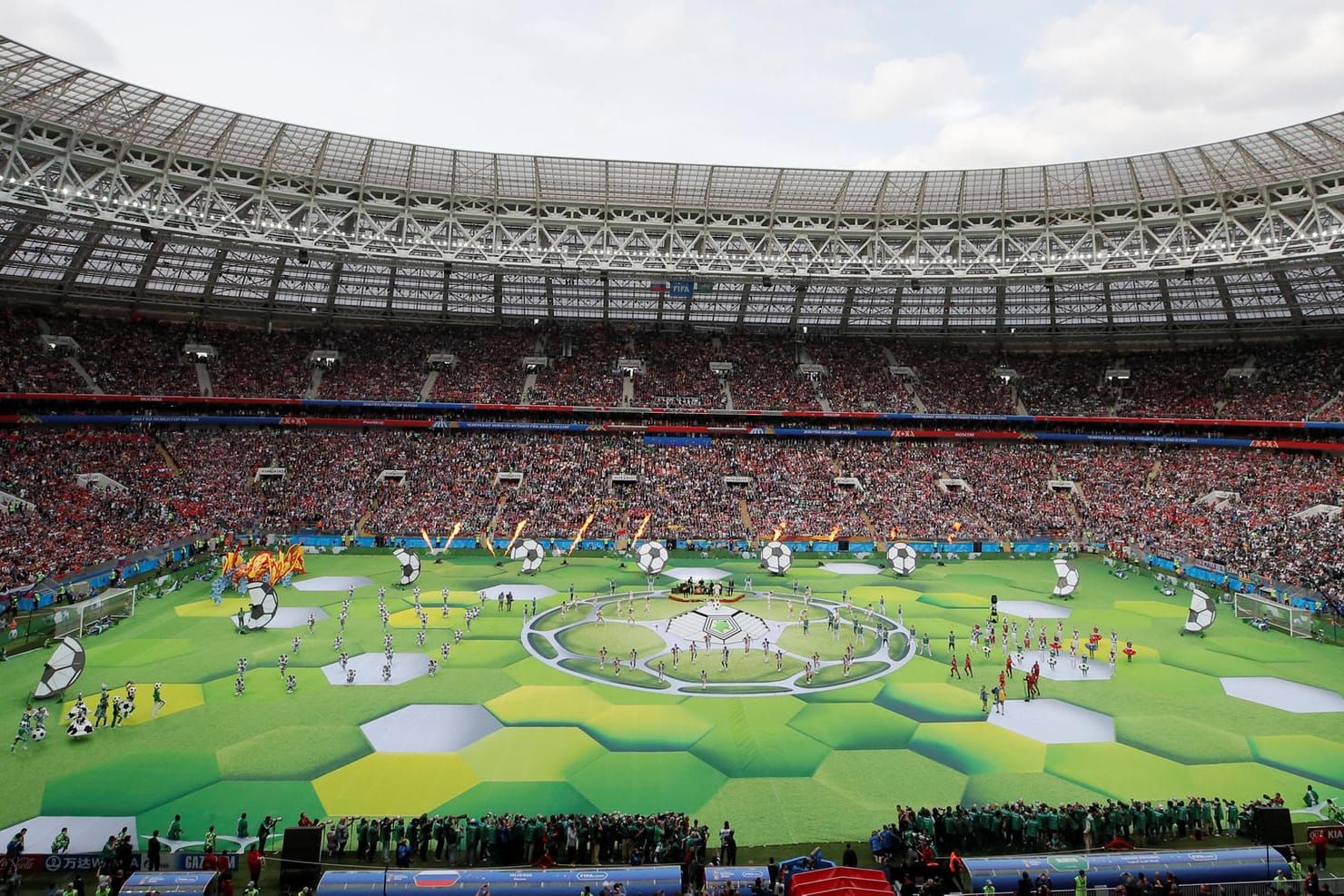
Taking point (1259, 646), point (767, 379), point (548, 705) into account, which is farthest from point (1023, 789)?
point (767, 379)

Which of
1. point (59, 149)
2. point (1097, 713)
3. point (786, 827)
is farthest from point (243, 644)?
point (1097, 713)

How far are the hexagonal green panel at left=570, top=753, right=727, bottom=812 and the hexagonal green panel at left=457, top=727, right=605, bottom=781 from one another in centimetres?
71

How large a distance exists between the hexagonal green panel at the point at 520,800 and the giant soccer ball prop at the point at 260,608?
793 inches

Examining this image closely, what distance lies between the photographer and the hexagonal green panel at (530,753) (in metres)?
23.6

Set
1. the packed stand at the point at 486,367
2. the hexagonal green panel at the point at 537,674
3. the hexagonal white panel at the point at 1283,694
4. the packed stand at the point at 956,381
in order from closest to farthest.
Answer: the hexagonal white panel at the point at 1283,694 → the hexagonal green panel at the point at 537,674 → the packed stand at the point at 486,367 → the packed stand at the point at 956,381

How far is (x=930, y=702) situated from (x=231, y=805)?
970 inches

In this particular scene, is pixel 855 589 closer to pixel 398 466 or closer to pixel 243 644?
pixel 243 644

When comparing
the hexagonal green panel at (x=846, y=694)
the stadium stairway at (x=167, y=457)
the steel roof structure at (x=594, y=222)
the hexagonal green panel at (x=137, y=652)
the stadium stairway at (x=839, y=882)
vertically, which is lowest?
the stadium stairway at (x=839, y=882)

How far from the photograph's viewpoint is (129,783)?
72.8ft

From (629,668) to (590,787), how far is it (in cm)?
1019

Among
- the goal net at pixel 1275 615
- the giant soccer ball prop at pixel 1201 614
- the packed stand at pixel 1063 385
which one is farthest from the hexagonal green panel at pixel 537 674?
the packed stand at pixel 1063 385

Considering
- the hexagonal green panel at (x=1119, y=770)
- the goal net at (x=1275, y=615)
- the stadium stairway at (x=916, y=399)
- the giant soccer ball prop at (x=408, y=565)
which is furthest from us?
the stadium stairway at (x=916, y=399)

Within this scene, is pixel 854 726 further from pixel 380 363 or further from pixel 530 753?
pixel 380 363

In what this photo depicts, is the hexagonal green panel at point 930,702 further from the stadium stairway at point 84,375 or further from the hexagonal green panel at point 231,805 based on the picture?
the stadium stairway at point 84,375
